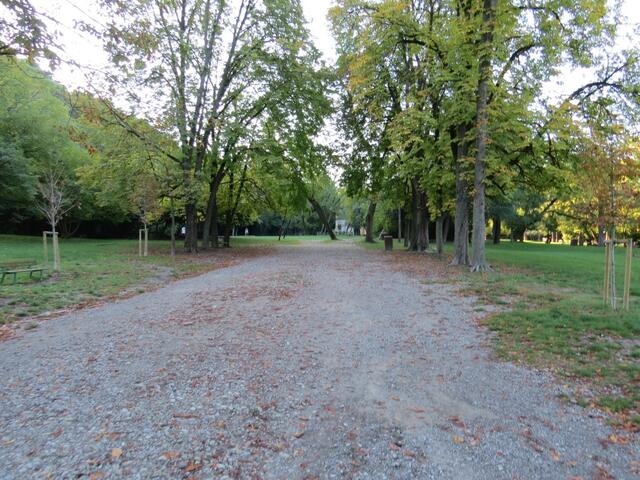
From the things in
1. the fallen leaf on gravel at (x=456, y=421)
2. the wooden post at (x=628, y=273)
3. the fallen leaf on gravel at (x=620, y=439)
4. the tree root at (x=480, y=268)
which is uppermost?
the wooden post at (x=628, y=273)

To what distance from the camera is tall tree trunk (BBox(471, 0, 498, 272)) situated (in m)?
12.1

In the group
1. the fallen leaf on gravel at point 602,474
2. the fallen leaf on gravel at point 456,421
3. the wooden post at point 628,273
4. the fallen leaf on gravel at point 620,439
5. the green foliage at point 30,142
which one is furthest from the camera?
the green foliage at point 30,142

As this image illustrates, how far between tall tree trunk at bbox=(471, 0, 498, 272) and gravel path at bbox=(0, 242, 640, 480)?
7.21 m

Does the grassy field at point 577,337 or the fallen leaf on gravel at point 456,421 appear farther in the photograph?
the grassy field at point 577,337

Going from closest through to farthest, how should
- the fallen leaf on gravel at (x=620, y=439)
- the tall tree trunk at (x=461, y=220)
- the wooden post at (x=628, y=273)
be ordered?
1. the fallen leaf on gravel at (x=620, y=439)
2. the wooden post at (x=628, y=273)
3. the tall tree trunk at (x=461, y=220)

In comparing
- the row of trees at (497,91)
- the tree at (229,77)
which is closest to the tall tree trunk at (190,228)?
the tree at (229,77)

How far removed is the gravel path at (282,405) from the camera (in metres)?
2.77

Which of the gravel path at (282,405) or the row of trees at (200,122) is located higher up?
the row of trees at (200,122)

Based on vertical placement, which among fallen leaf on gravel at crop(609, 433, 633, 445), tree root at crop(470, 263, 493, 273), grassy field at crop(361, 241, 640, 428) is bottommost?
fallen leaf on gravel at crop(609, 433, 633, 445)

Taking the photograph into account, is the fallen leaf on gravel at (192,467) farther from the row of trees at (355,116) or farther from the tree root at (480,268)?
the tree root at (480,268)

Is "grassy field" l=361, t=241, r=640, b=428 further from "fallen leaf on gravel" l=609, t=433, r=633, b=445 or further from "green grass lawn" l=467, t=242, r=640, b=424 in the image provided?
"fallen leaf on gravel" l=609, t=433, r=633, b=445

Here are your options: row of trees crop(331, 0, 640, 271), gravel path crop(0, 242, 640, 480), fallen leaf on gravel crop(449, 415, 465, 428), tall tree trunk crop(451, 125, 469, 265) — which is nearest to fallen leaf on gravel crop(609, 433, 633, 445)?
gravel path crop(0, 242, 640, 480)

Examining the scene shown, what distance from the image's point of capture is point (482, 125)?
1216 centimetres

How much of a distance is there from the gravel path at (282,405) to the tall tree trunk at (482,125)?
7.21 m
